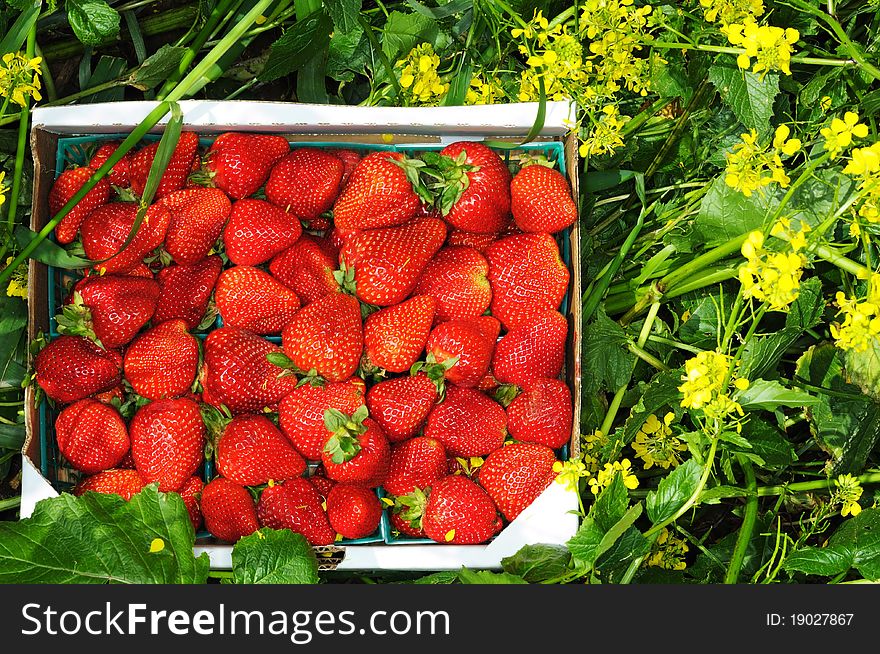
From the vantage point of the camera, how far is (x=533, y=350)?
1.47 metres

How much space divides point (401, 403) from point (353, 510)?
199mm

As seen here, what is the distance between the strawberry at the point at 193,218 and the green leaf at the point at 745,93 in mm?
929

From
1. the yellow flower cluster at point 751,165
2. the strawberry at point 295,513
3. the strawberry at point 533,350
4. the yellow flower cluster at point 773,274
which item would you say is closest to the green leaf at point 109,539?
the strawberry at point 295,513

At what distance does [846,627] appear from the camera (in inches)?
54.5

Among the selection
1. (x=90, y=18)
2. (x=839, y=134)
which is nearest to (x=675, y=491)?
(x=839, y=134)

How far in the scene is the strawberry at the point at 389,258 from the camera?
1416 mm

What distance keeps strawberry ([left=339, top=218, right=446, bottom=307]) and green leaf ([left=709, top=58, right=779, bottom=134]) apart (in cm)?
59

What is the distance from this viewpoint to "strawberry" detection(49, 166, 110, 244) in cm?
141

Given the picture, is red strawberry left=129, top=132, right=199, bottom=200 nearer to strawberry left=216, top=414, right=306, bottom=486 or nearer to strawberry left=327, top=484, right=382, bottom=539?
strawberry left=216, top=414, right=306, bottom=486

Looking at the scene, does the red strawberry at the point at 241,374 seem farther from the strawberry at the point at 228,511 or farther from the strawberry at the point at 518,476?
the strawberry at the point at 518,476

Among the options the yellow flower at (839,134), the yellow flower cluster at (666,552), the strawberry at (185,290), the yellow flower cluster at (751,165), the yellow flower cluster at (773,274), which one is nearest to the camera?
the yellow flower cluster at (773,274)

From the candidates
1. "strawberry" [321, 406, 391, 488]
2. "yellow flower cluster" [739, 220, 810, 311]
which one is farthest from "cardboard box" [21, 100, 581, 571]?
"yellow flower cluster" [739, 220, 810, 311]

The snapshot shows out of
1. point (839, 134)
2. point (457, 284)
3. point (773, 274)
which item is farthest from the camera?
point (457, 284)

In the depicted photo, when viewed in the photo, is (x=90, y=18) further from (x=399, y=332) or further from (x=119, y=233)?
(x=399, y=332)
